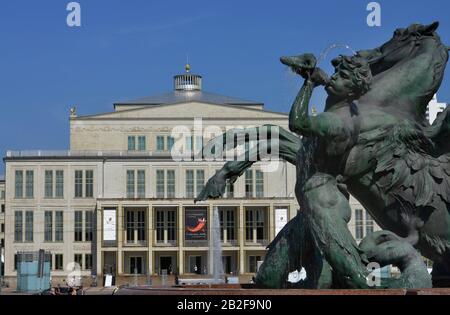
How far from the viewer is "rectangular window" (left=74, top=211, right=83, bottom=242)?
70438mm

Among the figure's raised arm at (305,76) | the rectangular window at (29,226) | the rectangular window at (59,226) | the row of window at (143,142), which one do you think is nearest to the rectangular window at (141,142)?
the row of window at (143,142)

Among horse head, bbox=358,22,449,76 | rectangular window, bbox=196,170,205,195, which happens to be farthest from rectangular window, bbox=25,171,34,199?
horse head, bbox=358,22,449,76

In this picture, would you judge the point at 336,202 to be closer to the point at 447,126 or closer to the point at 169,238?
the point at 447,126

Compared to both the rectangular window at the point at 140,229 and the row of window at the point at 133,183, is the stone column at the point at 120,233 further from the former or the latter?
the row of window at the point at 133,183

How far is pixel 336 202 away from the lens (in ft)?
28.6

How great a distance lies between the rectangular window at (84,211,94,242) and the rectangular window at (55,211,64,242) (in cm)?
Answer: 188

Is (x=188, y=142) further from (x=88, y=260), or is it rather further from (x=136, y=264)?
(x=88, y=260)

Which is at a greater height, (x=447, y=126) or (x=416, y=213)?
(x=447, y=126)

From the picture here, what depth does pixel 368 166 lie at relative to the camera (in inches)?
357

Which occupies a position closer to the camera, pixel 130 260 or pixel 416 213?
pixel 416 213

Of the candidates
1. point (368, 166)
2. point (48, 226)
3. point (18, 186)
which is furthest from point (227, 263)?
point (368, 166)

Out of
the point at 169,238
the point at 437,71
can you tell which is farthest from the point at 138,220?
the point at 437,71

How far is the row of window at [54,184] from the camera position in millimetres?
71125
